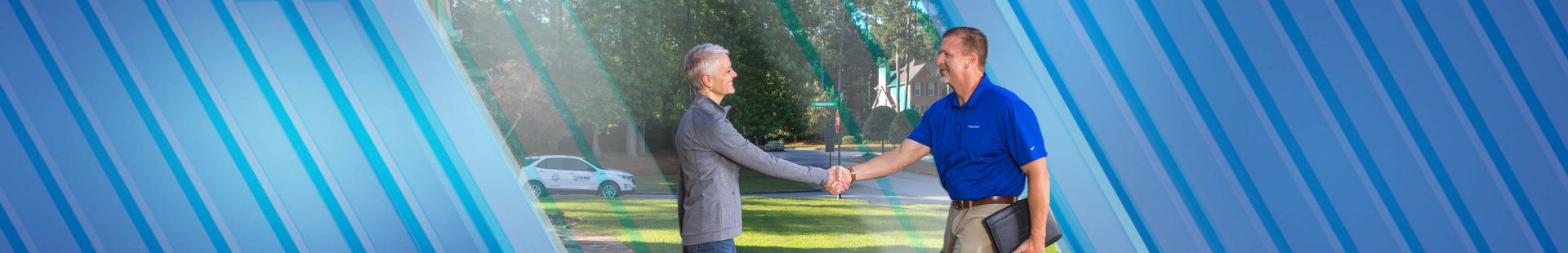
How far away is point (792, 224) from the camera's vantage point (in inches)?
380

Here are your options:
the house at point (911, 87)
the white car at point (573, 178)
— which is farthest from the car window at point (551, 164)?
the house at point (911, 87)

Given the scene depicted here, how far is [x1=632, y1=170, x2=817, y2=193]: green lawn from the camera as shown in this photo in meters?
17.2

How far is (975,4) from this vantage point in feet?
13.5

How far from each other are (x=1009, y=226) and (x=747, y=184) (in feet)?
53.0

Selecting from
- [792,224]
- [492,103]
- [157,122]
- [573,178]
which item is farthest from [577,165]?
[157,122]

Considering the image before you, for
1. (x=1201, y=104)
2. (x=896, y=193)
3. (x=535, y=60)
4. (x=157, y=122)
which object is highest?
(x=535, y=60)

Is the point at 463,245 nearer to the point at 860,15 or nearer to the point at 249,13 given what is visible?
the point at 249,13

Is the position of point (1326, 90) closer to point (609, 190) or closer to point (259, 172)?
point (259, 172)

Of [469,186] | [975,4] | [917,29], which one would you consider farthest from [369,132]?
[917,29]

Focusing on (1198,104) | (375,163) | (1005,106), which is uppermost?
(375,163)

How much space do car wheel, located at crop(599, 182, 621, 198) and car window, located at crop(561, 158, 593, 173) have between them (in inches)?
15.0

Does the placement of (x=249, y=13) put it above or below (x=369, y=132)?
above

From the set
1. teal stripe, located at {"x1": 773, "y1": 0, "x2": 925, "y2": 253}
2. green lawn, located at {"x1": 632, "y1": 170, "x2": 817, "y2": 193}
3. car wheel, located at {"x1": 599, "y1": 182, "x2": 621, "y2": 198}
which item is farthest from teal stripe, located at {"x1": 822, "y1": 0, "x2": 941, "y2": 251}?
car wheel, located at {"x1": 599, "y1": 182, "x2": 621, "y2": 198}

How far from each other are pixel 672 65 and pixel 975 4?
14227 mm
